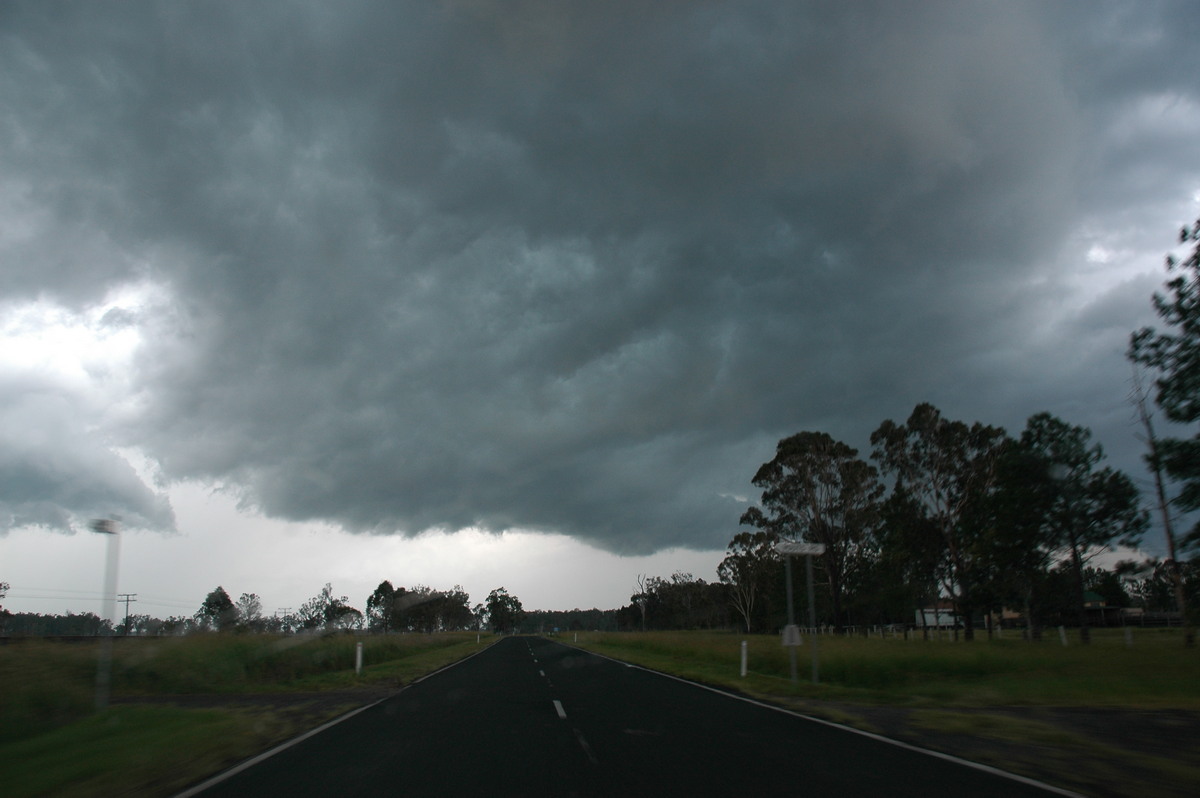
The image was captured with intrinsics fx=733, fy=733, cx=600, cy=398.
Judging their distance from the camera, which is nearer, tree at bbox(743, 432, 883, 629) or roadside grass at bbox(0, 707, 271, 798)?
roadside grass at bbox(0, 707, 271, 798)

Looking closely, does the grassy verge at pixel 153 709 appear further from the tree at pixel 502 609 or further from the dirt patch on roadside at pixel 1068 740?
the tree at pixel 502 609

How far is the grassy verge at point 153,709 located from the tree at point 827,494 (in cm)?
3712

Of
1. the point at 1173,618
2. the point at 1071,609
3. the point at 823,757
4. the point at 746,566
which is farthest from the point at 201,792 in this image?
the point at 1173,618

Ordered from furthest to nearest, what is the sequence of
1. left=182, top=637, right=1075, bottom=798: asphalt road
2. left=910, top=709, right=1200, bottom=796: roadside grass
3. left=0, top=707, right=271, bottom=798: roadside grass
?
left=0, top=707, right=271, bottom=798: roadside grass, left=910, top=709, right=1200, bottom=796: roadside grass, left=182, top=637, right=1075, bottom=798: asphalt road

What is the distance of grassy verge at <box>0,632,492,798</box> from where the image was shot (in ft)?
28.7

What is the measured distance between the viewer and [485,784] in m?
7.72

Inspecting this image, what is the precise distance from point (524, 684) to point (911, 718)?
12.7 metres

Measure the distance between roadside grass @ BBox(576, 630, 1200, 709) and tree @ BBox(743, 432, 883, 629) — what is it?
24073 mm

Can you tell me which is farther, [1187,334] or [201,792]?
[1187,334]

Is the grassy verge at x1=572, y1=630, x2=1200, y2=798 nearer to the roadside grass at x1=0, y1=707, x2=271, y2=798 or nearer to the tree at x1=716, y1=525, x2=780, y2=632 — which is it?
the roadside grass at x1=0, y1=707, x2=271, y2=798

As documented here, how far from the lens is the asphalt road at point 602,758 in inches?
292

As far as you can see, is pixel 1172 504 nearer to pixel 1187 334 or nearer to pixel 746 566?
pixel 1187 334

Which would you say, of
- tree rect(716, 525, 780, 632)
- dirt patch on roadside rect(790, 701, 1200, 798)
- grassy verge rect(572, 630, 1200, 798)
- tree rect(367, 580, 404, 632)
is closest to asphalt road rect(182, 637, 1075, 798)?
dirt patch on roadside rect(790, 701, 1200, 798)

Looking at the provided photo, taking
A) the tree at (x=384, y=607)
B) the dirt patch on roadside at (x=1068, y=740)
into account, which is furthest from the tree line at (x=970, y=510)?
the tree at (x=384, y=607)
